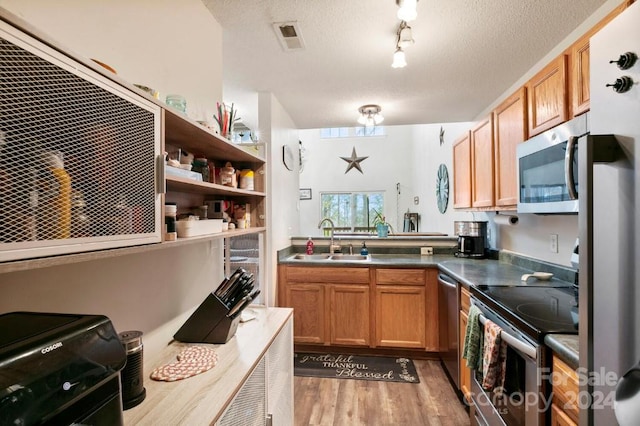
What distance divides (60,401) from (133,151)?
0.60 metres

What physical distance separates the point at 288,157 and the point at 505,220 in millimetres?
2258

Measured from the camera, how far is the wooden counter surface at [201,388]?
2.80ft

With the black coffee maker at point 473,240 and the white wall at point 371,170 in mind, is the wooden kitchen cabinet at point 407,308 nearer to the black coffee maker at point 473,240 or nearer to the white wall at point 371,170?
the black coffee maker at point 473,240

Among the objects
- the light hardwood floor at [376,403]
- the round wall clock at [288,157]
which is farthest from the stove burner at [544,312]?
the round wall clock at [288,157]

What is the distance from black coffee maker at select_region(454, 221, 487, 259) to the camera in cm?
304

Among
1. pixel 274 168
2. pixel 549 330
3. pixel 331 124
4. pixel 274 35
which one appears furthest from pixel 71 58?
pixel 331 124

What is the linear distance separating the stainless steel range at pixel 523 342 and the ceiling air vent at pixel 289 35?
189 centimetres

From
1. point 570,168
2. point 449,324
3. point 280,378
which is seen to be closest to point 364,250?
point 449,324

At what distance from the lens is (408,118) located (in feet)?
11.8

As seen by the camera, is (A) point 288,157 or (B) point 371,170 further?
(B) point 371,170

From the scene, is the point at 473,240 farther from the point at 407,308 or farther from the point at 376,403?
the point at 376,403

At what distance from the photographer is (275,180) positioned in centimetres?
294

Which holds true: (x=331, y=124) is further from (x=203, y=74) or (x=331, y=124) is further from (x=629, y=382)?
(x=629, y=382)

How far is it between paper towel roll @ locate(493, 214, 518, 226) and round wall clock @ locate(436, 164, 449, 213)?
176 centimetres
